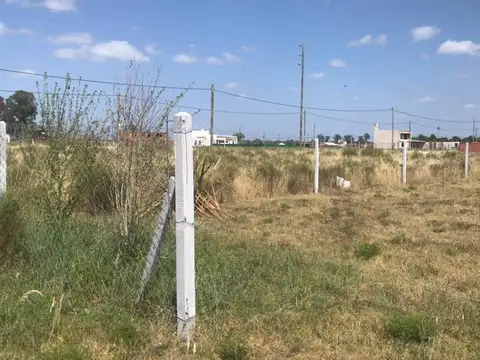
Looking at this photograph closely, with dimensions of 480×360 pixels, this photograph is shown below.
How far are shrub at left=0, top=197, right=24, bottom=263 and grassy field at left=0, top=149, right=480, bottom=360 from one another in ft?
0.04

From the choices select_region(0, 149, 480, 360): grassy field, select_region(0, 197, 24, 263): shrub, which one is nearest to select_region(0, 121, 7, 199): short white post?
select_region(0, 149, 480, 360): grassy field

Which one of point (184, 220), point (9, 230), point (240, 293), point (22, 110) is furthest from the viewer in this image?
point (22, 110)

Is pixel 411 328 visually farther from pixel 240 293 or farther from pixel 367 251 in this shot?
pixel 367 251

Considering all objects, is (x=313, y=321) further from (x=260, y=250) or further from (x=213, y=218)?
(x=213, y=218)

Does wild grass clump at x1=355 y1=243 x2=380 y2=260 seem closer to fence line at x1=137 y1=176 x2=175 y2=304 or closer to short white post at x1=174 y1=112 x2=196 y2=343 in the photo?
fence line at x1=137 y1=176 x2=175 y2=304

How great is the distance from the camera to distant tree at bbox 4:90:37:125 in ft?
25.4

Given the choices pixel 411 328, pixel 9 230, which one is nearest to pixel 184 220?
pixel 411 328

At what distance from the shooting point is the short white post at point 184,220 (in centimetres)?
408

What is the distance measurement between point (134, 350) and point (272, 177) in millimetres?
11822

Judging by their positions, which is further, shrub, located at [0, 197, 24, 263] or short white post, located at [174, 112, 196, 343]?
shrub, located at [0, 197, 24, 263]

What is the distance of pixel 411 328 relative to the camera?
4.23 m

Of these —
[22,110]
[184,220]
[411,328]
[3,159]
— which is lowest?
[411,328]

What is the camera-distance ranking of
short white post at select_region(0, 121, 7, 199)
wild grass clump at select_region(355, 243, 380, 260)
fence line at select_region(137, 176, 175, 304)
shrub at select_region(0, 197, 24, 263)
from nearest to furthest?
fence line at select_region(137, 176, 175, 304) → shrub at select_region(0, 197, 24, 263) → short white post at select_region(0, 121, 7, 199) → wild grass clump at select_region(355, 243, 380, 260)

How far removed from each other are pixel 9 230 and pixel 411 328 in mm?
4038
